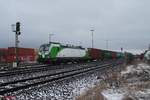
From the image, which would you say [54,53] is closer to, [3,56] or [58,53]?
[58,53]

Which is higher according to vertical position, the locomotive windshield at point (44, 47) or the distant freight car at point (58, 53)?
the locomotive windshield at point (44, 47)

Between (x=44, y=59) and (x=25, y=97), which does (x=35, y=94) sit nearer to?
(x=25, y=97)

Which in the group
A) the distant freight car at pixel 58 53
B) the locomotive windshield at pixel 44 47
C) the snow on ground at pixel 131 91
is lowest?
the snow on ground at pixel 131 91

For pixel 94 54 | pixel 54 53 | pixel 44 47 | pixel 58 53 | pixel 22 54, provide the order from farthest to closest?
pixel 94 54 < pixel 22 54 < pixel 58 53 < pixel 44 47 < pixel 54 53

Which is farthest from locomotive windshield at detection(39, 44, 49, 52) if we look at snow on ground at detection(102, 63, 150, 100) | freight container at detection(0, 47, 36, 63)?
snow on ground at detection(102, 63, 150, 100)

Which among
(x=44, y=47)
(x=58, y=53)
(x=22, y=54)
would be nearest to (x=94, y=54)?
(x=22, y=54)

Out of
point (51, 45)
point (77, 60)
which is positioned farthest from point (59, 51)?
point (77, 60)

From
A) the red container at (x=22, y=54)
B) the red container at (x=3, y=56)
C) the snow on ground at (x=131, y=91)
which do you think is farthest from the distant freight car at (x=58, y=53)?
the snow on ground at (x=131, y=91)

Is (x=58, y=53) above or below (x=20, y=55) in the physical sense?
above

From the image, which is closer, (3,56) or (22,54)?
(3,56)

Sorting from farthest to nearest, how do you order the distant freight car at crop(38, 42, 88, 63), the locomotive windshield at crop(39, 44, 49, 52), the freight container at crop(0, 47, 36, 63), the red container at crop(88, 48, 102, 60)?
the red container at crop(88, 48, 102, 60), the freight container at crop(0, 47, 36, 63), the locomotive windshield at crop(39, 44, 49, 52), the distant freight car at crop(38, 42, 88, 63)

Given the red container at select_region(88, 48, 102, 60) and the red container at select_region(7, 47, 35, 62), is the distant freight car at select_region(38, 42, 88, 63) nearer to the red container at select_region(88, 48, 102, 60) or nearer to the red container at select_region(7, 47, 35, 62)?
the red container at select_region(7, 47, 35, 62)

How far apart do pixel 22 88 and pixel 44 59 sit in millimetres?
28582

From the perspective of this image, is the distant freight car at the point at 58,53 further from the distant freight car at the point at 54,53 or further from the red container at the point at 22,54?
the red container at the point at 22,54
